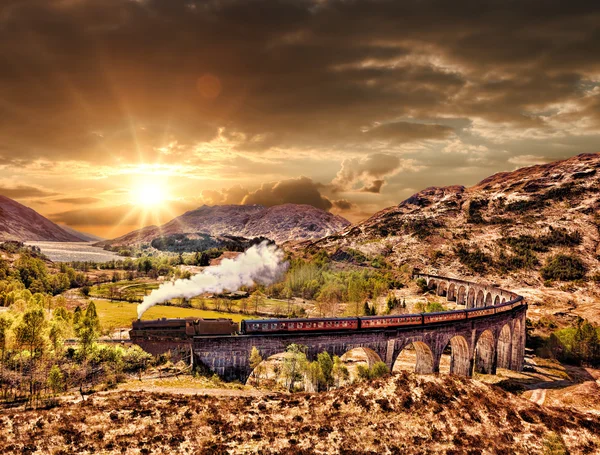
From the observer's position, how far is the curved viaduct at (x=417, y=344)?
38219mm

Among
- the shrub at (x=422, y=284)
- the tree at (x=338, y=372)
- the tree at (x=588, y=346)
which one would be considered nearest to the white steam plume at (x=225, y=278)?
the tree at (x=338, y=372)

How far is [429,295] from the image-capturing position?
136 meters

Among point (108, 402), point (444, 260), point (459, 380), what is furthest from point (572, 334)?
point (444, 260)

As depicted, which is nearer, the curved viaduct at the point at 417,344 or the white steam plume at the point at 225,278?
the curved viaduct at the point at 417,344

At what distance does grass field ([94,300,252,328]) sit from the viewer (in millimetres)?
87244

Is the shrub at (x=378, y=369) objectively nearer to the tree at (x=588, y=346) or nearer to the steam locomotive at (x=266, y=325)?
the steam locomotive at (x=266, y=325)

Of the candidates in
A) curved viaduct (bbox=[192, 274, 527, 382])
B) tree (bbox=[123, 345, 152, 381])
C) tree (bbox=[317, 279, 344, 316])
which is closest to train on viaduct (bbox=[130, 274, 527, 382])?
curved viaduct (bbox=[192, 274, 527, 382])

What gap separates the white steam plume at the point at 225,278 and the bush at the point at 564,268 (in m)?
110

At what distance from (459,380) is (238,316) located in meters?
68.7

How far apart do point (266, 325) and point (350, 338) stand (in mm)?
9596

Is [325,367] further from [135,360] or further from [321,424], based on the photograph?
[135,360]

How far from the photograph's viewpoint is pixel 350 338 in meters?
42.3

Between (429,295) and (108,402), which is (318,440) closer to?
(108,402)

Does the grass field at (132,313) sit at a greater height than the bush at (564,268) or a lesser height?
lesser
